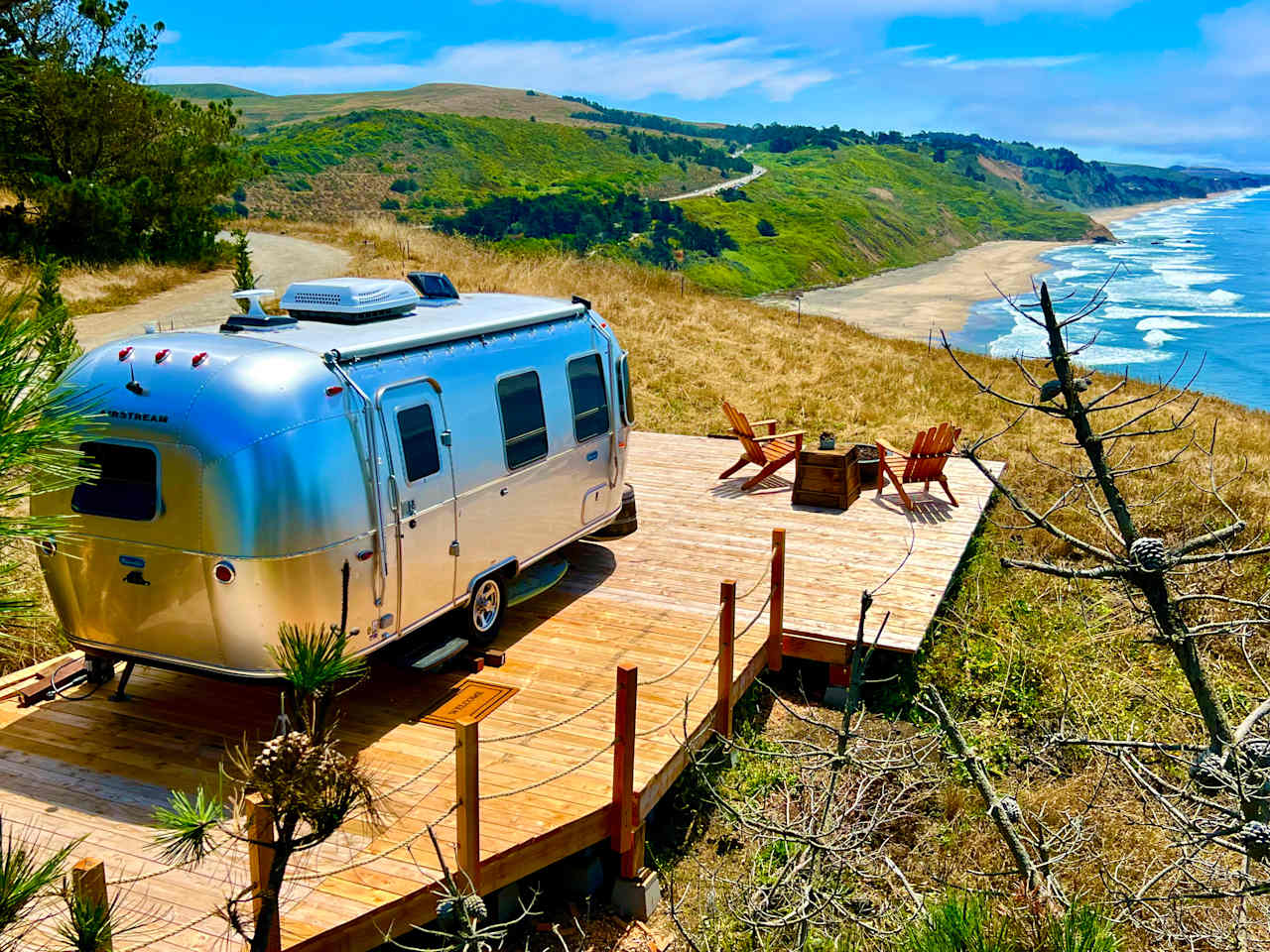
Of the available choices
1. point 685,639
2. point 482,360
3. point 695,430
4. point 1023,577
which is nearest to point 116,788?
point 482,360

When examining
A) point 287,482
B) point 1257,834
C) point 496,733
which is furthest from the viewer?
point 496,733

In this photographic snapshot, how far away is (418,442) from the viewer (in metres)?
6.92

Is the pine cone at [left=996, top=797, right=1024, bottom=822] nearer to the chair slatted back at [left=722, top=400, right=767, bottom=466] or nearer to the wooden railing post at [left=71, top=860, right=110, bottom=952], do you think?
the wooden railing post at [left=71, top=860, right=110, bottom=952]

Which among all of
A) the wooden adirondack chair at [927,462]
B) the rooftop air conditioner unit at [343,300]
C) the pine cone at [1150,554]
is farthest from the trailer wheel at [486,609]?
the wooden adirondack chair at [927,462]

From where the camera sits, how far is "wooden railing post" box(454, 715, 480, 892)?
489 centimetres

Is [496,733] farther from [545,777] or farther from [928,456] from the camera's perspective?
[928,456]

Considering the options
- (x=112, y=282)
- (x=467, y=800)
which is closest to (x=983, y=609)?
(x=467, y=800)

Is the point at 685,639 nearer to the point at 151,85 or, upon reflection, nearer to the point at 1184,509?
the point at 1184,509

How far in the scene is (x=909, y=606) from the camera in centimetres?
953

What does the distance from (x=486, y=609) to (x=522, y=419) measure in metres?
1.51

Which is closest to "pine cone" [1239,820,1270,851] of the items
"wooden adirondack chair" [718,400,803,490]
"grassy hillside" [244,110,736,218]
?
"wooden adirondack chair" [718,400,803,490]

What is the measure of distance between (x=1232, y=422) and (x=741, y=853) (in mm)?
19073

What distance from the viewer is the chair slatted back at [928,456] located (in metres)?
12.5

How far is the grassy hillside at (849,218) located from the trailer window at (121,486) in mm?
85102
